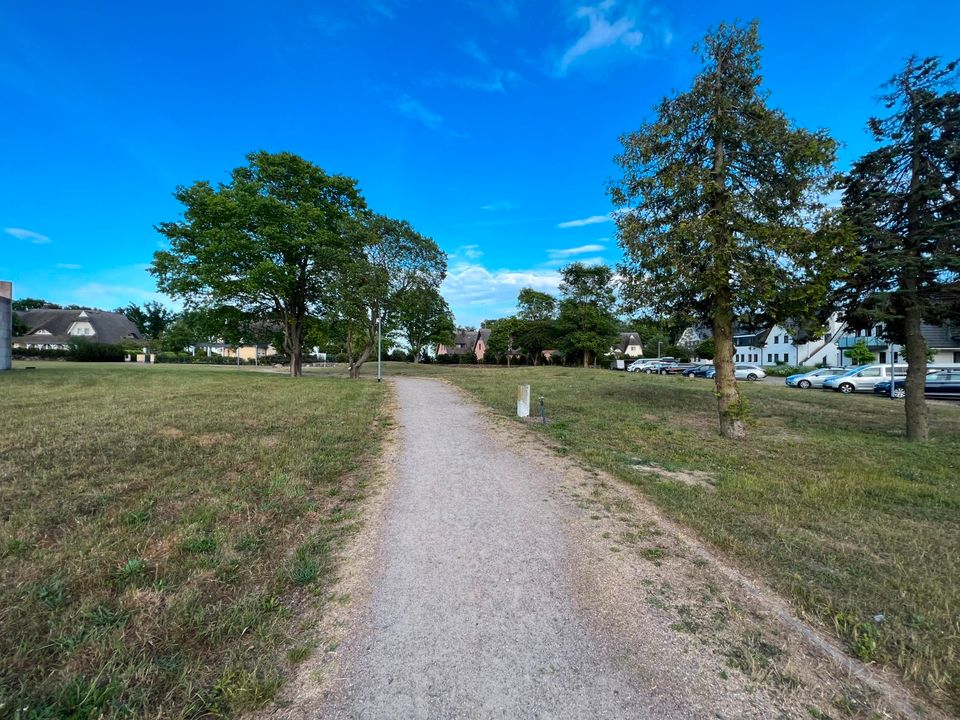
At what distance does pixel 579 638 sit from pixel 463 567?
3.74ft

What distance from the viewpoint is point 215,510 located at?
4.46m

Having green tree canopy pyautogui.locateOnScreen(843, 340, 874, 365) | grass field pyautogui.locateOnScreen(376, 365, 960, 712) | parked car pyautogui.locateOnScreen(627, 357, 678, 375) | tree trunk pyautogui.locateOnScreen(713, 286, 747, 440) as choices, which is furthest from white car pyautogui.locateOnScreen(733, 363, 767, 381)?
tree trunk pyautogui.locateOnScreen(713, 286, 747, 440)

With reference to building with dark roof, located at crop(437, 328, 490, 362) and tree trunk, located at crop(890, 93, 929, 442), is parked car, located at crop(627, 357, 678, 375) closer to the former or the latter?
building with dark roof, located at crop(437, 328, 490, 362)

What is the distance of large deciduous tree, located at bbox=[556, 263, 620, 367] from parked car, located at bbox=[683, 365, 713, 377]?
8.83 m

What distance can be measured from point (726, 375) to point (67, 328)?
87157 mm

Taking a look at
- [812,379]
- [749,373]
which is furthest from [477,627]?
[749,373]

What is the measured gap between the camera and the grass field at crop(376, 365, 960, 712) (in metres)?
2.71

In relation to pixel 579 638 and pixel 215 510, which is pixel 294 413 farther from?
pixel 579 638

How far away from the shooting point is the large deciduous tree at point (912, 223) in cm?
871

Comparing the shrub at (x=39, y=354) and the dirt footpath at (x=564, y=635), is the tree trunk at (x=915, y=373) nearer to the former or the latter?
the dirt footpath at (x=564, y=635)

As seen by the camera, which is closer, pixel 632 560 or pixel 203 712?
pixel 203 712

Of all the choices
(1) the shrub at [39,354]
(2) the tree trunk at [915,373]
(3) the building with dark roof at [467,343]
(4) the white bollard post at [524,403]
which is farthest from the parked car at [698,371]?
(1) the shrub at [39,354]

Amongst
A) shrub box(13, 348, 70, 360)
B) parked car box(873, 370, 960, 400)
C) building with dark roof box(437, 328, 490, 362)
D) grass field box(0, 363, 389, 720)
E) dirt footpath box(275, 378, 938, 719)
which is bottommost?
dirt footpath box(275, 378, 938, 719)

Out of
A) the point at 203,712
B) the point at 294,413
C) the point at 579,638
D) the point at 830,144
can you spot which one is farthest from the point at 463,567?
the point at 830,144
